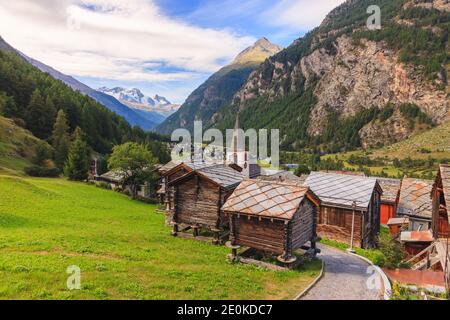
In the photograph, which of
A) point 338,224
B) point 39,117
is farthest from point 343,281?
point 39,117

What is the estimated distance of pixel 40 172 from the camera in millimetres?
59062

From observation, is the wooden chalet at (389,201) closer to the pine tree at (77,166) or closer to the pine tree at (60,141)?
the pine tree at (77,166)

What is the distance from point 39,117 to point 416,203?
293ft

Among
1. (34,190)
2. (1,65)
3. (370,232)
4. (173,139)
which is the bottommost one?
(370,232)

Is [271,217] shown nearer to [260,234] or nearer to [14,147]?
[260,234]

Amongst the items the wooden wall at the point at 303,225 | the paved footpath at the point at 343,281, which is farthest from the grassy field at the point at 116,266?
the wooden wall at the point at 303,225

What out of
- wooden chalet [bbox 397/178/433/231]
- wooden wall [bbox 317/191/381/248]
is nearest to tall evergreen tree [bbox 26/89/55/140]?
wooden wall [bbox 317/191/381/248]

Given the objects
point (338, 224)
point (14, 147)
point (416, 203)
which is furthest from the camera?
point (14, 147)

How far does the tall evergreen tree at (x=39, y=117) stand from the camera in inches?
3509

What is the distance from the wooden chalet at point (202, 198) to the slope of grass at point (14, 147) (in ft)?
126

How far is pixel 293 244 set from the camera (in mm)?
20859

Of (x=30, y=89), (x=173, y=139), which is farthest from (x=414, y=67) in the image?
(x=30, y=89)

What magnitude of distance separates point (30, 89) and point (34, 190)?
257 feet

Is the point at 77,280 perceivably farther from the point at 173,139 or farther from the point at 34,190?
the point at 173,139
